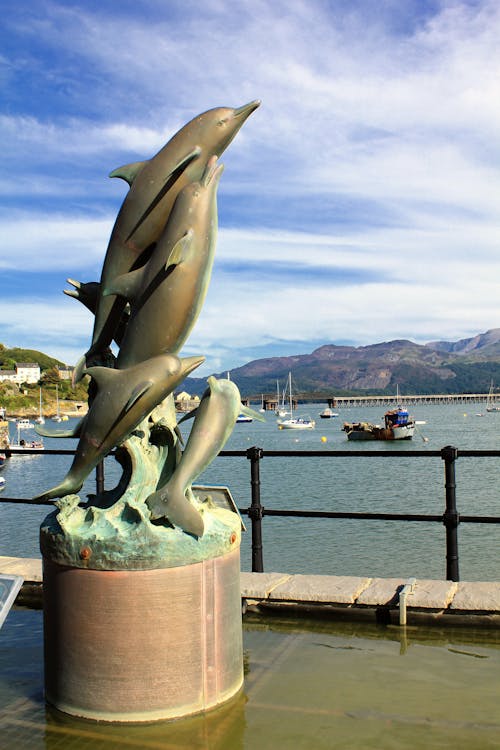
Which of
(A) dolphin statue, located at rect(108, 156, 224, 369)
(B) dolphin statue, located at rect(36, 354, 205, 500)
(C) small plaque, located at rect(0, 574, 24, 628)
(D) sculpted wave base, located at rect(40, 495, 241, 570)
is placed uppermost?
(A) dolphin statue, located at rect(108, 156, 224, 369)

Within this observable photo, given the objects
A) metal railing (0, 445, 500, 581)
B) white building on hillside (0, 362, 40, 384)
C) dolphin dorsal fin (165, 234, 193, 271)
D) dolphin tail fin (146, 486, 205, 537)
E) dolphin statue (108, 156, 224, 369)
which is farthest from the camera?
white building on hillside (0, 362, 40, 384)

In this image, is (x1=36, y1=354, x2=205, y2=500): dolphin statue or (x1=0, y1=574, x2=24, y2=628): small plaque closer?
(x1=0, y1=574, x2=24, y2=628): small plaque

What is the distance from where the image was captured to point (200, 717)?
3814 millimetres

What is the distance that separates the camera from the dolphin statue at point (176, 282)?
4.20m

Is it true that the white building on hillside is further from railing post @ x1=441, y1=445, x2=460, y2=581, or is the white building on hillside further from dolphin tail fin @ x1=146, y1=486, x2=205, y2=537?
dolphin tail fin @ x1=146, y1=486, x2=205, y2=537

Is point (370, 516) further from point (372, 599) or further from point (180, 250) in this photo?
point (180, 250)

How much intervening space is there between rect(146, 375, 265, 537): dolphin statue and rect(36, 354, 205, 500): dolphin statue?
0.70 ft

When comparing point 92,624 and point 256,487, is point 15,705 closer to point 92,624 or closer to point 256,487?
point 92,624

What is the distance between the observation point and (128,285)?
438cm

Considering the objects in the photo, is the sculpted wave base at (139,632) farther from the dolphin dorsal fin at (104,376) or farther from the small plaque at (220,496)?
the small plaque at (220,496)

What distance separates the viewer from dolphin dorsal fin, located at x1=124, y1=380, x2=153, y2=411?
3938mm

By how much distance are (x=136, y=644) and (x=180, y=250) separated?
1.97 metres

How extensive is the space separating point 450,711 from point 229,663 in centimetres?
110

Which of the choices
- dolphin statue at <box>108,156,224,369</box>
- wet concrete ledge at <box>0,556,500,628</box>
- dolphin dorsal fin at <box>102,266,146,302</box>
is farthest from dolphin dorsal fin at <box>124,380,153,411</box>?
wet concrete ledge at <box>0,556,500,628</box>
